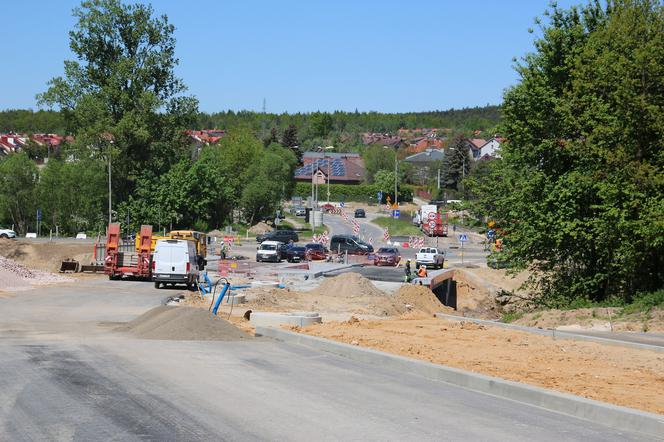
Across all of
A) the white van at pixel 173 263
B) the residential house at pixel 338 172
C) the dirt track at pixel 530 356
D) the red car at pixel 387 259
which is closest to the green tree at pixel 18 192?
the red car at pixel 387 259

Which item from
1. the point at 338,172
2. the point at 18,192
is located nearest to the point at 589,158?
the point at 18,192

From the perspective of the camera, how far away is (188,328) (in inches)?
750

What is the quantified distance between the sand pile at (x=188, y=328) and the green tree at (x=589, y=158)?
44.8 feet

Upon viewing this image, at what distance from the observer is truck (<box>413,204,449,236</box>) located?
9401 cm

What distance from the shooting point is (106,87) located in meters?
82.7

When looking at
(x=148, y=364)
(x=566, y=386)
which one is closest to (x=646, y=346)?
(x=566, y=386)

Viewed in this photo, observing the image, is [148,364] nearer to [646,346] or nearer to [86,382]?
[86,382]

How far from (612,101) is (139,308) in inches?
699

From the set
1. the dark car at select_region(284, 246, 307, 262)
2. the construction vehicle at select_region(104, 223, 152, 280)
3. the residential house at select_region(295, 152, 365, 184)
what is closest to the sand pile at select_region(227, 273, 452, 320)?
the construction vehicle at select_region(104, 223, 152, 280)

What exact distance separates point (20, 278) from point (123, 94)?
44.7 m

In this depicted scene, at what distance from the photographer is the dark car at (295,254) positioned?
68.3 m

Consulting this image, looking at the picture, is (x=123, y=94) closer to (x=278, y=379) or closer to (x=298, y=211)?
(x=298, y=211)

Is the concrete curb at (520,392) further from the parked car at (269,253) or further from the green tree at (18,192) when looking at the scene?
the green tree at (18,192)

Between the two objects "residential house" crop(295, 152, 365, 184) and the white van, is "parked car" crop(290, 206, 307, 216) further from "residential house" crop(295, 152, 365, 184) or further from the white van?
the white van
